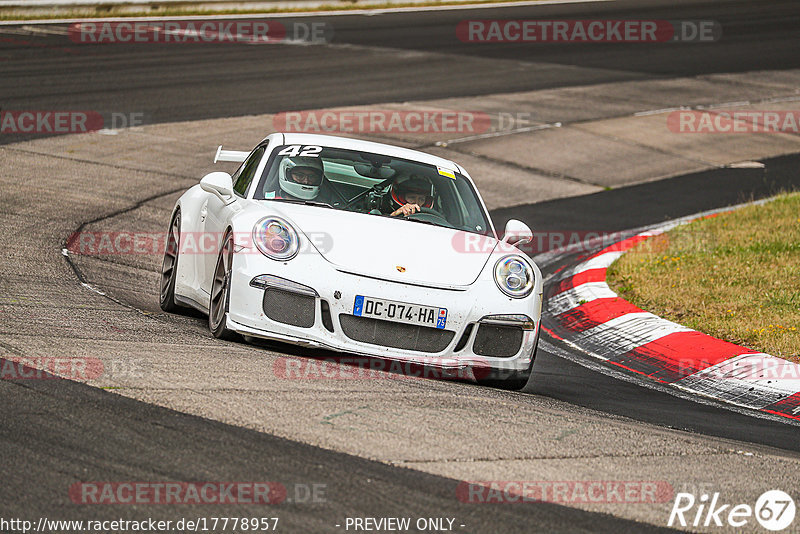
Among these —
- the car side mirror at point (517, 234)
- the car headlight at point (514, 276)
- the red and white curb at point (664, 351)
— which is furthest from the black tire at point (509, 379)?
the red and white curb at point (664, 351)

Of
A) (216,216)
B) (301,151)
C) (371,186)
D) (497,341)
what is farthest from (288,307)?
(301,151)

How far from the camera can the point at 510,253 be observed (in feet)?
22.3

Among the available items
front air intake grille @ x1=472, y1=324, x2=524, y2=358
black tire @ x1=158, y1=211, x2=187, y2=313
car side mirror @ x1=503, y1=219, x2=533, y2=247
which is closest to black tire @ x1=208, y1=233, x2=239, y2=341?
black tire @ x1=158, y1=211, x2=187, y2=313

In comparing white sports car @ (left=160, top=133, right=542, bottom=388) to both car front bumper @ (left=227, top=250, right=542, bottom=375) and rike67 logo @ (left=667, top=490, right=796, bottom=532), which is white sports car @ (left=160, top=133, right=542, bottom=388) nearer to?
car front bumper @ (left=227, top=250, right=542, bottom=375)

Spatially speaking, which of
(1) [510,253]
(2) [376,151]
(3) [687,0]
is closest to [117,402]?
(1) [510,253]

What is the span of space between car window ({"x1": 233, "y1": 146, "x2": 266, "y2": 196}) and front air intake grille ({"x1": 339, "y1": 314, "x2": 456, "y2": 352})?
61.2 inches

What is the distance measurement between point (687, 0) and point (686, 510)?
3147 centimetres

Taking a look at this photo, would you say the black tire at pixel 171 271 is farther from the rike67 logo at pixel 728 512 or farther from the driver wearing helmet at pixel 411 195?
the rike67 logo at pixel 728 512

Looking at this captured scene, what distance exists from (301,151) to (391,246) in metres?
1.42

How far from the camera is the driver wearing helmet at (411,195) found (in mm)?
7262

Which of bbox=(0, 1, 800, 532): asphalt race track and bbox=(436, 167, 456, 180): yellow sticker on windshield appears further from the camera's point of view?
bbox=(436, 167, 456, 180): yellow sticker on windshield

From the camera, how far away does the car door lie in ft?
22.7

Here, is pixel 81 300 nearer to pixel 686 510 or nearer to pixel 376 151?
pixel 376 151

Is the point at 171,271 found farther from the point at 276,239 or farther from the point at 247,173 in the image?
the point at 276,239
